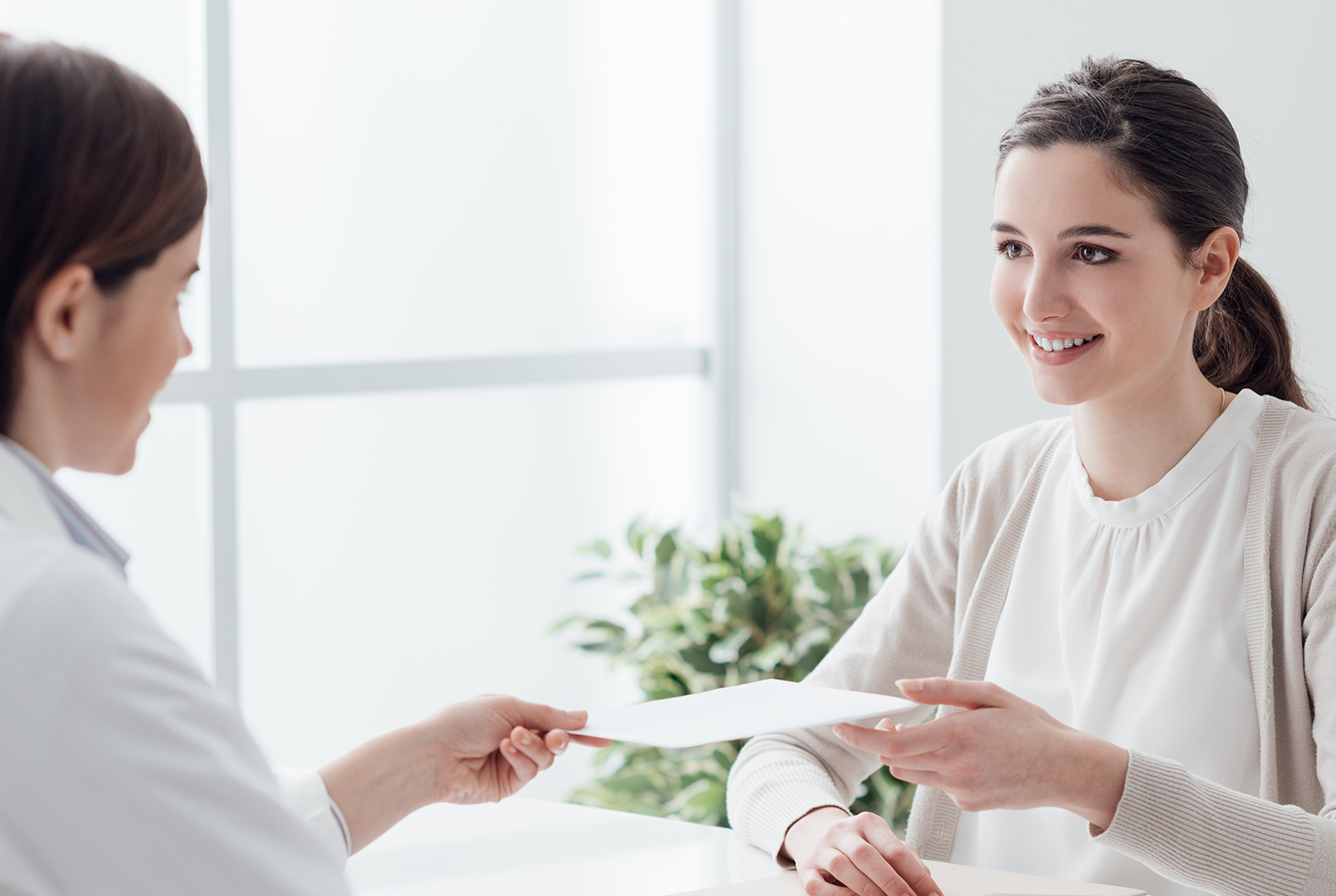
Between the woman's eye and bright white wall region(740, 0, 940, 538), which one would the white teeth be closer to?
the woman's eye

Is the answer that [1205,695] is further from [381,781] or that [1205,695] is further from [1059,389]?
[381,781]

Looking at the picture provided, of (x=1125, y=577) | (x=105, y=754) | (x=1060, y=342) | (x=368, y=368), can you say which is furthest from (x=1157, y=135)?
(x=368, y=368)

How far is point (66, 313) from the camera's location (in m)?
0.79

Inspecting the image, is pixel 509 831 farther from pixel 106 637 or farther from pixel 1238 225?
pixel 1238 225

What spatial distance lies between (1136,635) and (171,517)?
88.0 inches

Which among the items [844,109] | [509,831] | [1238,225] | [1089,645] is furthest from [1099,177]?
[844,109]

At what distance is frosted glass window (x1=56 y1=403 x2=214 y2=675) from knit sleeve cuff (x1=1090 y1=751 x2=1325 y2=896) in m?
2.27

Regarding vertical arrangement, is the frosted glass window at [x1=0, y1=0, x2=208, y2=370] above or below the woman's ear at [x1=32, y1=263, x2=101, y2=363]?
above

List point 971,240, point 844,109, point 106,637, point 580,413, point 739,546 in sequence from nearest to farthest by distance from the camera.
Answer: point 106,637 < point 971,240 < point 739,546 < point 844,109 < point 580,413

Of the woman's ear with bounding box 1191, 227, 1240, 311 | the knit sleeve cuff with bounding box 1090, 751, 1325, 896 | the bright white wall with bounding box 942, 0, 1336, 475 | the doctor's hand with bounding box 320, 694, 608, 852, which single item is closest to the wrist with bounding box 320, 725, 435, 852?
the doctor's hand with bounding box 320, 694, 608, 852

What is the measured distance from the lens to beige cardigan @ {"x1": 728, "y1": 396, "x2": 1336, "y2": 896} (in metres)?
1.23

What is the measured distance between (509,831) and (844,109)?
2.51 meters

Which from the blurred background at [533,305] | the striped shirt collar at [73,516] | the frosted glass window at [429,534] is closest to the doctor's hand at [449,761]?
the striped shirt collar at [73,516]

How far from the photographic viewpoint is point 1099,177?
1.46 meters
